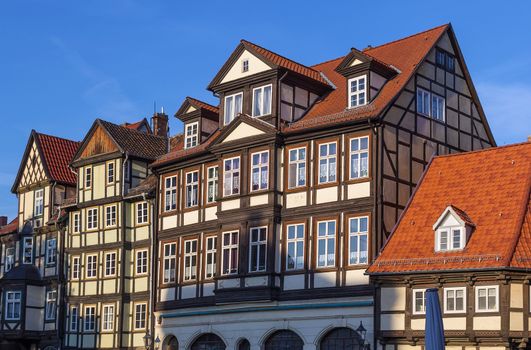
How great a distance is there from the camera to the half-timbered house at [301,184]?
37.9 metres

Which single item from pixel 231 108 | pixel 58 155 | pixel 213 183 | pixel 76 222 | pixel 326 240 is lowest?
pixel 326 240

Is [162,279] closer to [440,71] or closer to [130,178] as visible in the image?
[130,178]

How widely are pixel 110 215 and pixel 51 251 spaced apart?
19.7 feet

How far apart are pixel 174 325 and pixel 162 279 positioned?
92.5 inches

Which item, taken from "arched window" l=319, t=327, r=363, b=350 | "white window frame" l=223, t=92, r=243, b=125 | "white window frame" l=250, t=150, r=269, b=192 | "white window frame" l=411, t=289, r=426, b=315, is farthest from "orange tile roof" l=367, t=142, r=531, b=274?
"white window frame" l=223, t=92, r=243, b=125

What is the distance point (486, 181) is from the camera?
36.7 meters

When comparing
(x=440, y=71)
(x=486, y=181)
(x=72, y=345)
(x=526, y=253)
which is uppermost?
(x=440, y=71)

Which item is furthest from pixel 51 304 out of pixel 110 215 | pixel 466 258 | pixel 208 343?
pixel 466 258

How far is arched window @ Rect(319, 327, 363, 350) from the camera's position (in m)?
37.1

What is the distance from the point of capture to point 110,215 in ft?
168

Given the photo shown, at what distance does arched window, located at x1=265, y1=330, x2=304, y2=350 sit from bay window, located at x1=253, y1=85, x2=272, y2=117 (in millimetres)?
8933

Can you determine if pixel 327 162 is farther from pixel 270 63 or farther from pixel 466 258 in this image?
pixel 466 258

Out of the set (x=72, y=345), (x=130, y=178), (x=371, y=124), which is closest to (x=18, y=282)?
(x=72, y=345)

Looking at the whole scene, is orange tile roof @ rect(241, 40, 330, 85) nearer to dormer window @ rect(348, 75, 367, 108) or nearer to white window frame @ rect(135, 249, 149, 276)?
dormer window @ rect(348, 75, 367, 108)
